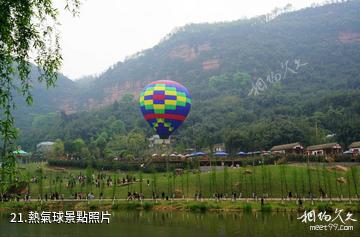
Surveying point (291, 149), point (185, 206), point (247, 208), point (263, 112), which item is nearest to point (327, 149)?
point (291, 149)

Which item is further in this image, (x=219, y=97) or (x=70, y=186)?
(x=219, y=97)

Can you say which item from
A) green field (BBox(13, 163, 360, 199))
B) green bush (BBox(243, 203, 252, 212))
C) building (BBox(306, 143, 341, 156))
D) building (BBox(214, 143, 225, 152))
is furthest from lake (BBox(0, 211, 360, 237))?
building (BBox(214, 143, 225, 152))

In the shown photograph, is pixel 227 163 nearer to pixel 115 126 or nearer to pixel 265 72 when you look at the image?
pixel 115 126

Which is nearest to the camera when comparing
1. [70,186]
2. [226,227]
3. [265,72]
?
[226,227]

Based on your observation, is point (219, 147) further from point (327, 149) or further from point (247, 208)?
point (247, 208)

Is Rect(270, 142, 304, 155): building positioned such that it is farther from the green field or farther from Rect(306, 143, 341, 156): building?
the green field

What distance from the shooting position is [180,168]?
6662 centimetres

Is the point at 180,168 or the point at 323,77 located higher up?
the point at 323,77

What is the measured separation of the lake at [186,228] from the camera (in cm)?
2266

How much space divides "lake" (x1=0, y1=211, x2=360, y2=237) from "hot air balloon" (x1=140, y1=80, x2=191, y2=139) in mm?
24751

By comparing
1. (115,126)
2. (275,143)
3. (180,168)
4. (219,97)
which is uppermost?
(219,97)

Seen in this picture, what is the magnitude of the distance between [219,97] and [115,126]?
53150 mm

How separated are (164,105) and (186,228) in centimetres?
3082

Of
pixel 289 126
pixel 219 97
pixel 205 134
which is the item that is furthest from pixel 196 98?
pixel 289 126
